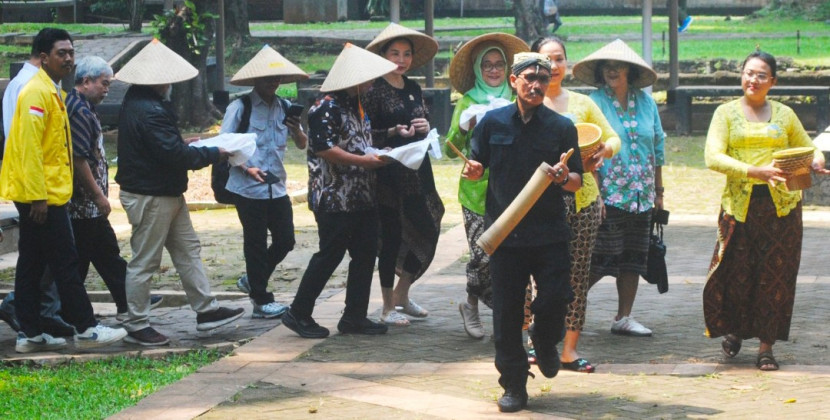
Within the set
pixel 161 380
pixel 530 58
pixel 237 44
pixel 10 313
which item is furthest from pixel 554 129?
pixel 237 44

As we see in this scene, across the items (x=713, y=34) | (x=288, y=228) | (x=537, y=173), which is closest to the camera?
(x=537, y=173)

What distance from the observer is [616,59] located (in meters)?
7.33

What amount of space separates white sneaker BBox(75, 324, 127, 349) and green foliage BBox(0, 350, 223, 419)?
0.19 metres

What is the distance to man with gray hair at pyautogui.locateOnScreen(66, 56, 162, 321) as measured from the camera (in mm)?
7727

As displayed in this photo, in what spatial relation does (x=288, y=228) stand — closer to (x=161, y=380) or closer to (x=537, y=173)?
(x=161, y=380)

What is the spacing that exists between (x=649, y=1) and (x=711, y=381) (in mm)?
12983

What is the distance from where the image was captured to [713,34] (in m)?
27.8

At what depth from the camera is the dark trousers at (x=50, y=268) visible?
7383 millimetres

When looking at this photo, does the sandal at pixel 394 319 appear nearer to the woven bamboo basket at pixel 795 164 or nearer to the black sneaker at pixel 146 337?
the black sneaker at pixel 146 337

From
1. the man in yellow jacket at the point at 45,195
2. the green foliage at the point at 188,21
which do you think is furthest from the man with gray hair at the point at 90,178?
the green foliage at the point at 188,21

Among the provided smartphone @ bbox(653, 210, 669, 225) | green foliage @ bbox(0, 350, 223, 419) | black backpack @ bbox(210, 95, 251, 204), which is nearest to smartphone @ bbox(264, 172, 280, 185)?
black backpack @ bbox(210, 95, 251, 204)

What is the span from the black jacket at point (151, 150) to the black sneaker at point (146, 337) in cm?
88

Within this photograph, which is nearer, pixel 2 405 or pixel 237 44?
pixel 2 405

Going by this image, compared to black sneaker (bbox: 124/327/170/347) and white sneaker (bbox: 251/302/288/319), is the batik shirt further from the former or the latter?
white sneaker (bbox: 251/302/288/319)
